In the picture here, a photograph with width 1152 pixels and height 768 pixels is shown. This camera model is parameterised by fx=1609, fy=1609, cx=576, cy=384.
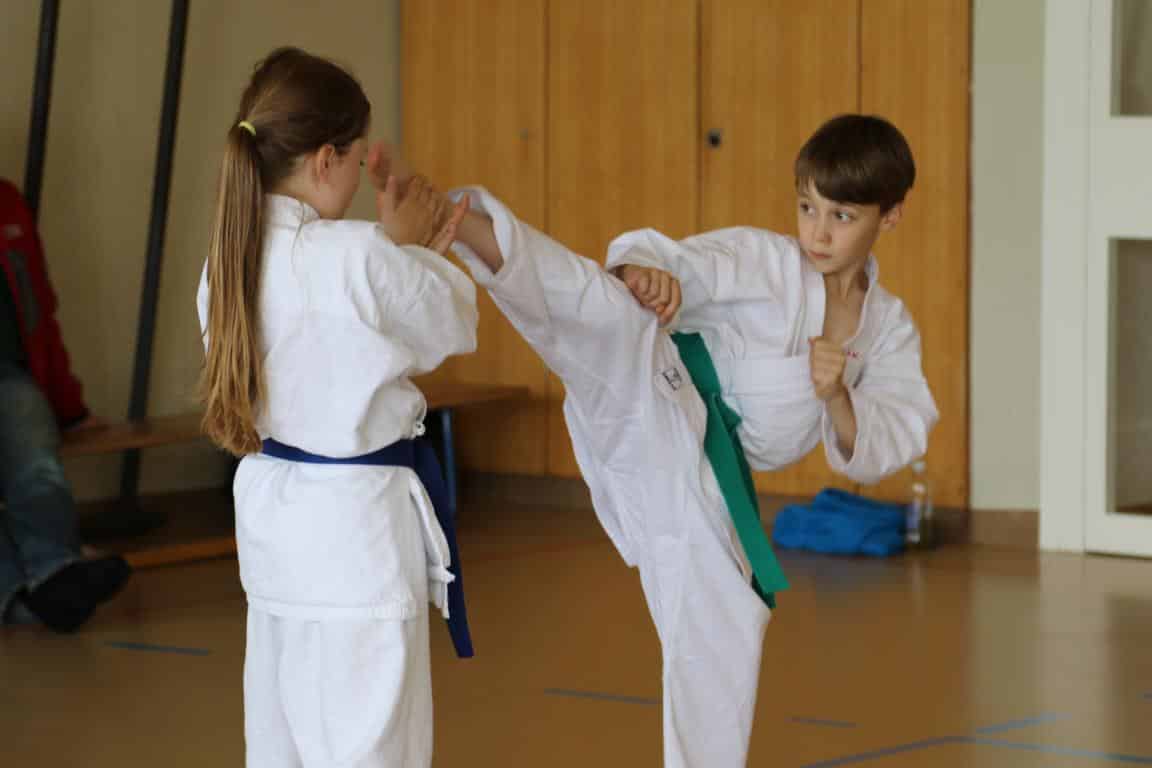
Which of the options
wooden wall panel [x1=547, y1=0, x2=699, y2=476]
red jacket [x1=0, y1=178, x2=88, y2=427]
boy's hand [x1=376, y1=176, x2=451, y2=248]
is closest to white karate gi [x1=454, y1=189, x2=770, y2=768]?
boy's hand [x1=376, y1=176, x2=451, y2=248]

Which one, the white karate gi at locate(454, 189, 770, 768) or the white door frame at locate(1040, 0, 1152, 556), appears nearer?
the white karate gi at locate(454, 189, 770, 768)

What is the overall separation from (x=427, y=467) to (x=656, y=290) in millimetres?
473

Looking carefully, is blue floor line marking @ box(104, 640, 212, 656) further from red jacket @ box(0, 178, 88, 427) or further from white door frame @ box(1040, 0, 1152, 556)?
white door frame @ box(1040, 0, 1152, 556)

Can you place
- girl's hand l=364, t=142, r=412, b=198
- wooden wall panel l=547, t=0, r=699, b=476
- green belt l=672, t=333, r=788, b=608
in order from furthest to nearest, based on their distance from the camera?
wooden wall panel l=547, t=0, r=699, b=476, green belt l=672, t=333, r=788, b=608, girl's hand l=364, t=142, r=412, b=198

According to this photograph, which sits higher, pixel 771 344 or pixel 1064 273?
pixel 1064 273

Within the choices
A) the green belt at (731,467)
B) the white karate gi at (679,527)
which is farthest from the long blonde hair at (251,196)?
the green belt at (731,467)

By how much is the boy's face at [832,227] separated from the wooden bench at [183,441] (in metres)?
2.60

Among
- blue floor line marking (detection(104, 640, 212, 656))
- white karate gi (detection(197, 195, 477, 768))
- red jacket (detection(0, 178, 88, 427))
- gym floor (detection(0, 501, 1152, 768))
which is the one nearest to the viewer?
white karate gi (detection(197, 195, 477, 768))

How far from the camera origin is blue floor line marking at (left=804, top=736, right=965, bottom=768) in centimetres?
308

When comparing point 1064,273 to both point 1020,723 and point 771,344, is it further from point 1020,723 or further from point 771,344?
point 771,344

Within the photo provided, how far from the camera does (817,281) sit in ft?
8.87

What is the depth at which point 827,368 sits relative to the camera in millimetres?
2555

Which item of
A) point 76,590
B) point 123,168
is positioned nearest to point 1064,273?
point 76,590

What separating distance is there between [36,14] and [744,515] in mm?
3825
